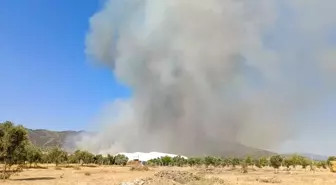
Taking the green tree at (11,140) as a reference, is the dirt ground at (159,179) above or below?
below

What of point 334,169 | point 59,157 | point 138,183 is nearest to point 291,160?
point 334,169

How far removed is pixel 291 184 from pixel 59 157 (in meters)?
123

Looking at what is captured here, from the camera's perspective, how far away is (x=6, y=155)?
73.0 meters

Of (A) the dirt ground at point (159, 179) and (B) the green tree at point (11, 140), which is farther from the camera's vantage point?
(B) the green tree at point (11, 140)

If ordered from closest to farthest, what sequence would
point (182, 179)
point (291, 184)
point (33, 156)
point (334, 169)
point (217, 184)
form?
point (217, 184) → point (182, 179) → point (291, 184) → point (334, 169) → point (33, 156)

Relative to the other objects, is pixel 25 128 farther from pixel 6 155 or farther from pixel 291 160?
pixel 291 160

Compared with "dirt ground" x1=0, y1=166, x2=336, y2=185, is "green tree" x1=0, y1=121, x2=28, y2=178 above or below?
above

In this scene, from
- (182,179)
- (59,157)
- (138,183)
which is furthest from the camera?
(59,157)

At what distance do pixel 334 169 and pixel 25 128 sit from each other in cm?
10208

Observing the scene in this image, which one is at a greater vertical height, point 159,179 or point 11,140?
point 11,140

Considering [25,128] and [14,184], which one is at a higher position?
[25,128]

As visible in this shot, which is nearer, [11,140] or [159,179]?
[159,179]

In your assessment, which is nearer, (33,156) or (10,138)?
(10,138)

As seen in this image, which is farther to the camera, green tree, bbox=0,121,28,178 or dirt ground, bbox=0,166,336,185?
green tree, bbox=0,121,28,178
